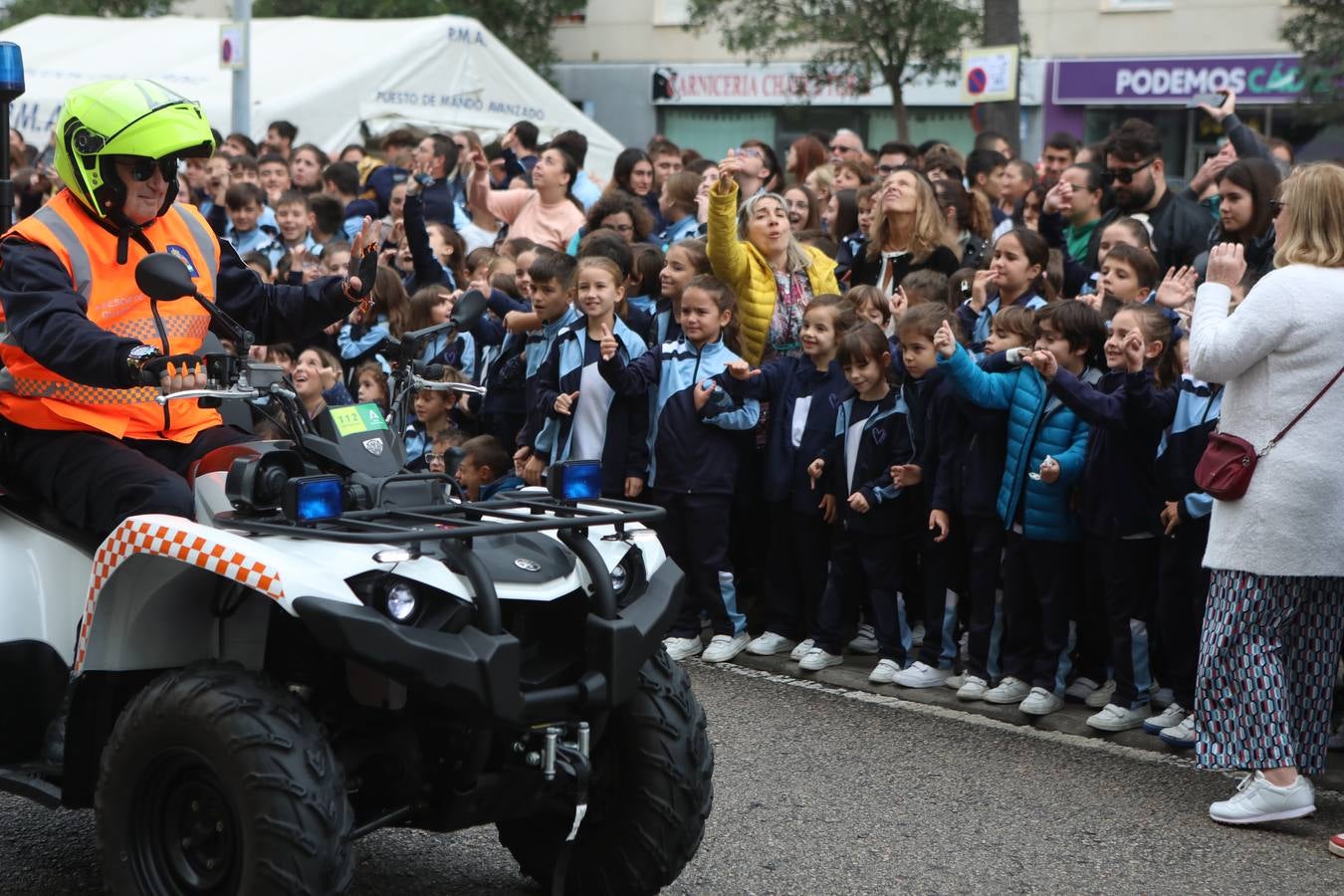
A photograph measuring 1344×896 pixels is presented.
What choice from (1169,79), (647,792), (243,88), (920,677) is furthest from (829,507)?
(1169,79)

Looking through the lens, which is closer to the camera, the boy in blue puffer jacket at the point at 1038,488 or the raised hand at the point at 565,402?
the boy in blue puffer jacket at the point at 1038,488

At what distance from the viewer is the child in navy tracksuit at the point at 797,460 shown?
7.47 metres

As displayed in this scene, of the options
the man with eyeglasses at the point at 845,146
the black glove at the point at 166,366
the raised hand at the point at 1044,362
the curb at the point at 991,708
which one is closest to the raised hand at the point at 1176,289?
the raised hand at the point at 1044,362

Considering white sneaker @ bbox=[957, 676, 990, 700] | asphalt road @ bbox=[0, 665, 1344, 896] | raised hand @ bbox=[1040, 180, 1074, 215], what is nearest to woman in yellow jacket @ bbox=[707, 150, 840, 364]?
raised hand @ bbox=[1040, 180, 1074, 215]

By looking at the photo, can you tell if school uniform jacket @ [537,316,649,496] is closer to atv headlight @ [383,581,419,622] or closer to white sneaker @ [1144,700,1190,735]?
white sneaker @ [1144,700,1190,735]

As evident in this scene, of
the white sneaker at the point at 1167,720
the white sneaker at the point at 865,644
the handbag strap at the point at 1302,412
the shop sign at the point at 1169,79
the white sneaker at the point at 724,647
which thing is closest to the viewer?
the handbag strap at the point at 1302,412

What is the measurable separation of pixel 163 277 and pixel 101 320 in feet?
2.43

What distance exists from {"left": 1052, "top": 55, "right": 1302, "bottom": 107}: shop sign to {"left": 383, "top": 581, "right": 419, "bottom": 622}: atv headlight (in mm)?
22815

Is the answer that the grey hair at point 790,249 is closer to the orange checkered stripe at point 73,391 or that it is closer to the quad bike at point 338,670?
the quad bike at point 338,670

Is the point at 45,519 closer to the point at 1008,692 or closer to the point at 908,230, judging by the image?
the point at 1008,692

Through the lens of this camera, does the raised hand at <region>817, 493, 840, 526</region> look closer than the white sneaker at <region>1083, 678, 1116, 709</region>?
No

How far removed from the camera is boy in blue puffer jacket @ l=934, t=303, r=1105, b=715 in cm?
664

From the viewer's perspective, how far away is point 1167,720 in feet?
21.0

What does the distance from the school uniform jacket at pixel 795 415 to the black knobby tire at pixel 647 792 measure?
10.1ft
